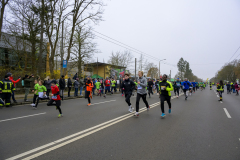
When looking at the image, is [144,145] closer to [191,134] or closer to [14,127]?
[191,134]

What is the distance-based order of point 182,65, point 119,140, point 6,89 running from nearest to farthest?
point 119,140 → point 6,89 → point 182,65

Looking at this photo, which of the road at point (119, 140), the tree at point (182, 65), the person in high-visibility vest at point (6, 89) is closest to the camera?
the road at point (119, 140)

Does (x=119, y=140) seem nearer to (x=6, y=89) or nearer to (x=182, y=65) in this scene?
(x=6, y=89)

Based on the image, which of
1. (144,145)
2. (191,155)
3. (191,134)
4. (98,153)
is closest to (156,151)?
(144,145)

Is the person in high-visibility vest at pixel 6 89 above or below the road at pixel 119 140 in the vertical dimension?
above

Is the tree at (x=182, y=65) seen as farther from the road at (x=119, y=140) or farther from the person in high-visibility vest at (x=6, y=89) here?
the road at (x=119, y=140)

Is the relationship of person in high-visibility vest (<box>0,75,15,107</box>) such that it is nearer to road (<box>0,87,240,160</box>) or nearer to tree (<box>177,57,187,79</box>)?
road (<box>0,87,240,160</box>)

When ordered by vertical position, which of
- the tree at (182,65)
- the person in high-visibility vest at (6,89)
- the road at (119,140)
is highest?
the tree at (182,65)

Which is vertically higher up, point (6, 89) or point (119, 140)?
point (6, 89)

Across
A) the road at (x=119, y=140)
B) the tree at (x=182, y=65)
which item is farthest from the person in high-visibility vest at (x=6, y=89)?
the tree at (x=182, y=65)

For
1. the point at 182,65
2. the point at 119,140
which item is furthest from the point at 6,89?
the point at 182,65

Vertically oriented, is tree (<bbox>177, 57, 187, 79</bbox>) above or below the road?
above

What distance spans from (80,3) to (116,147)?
69.4 ft

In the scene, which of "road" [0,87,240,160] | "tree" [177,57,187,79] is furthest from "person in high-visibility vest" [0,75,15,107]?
"tree" [177,57,187,79]
